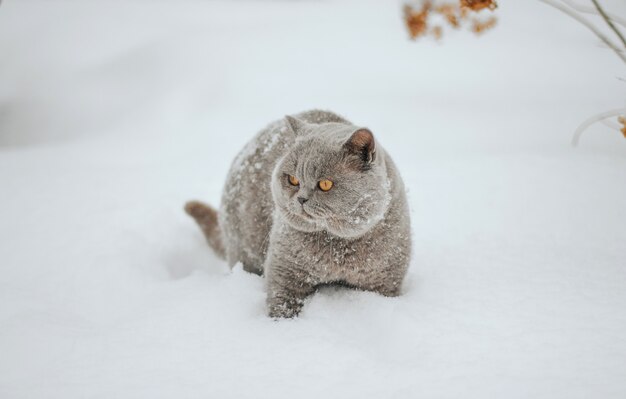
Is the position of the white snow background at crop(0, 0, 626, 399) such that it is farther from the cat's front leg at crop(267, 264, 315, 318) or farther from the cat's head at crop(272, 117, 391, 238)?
the cat's head at crop(272, 117, 391, 238)

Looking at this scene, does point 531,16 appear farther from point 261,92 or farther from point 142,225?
point 142,225

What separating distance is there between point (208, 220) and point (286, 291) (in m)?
0.92

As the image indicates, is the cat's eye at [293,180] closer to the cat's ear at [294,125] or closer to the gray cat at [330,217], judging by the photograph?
the gray cat at [330,217]

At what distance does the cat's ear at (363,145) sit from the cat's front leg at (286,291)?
0.47m

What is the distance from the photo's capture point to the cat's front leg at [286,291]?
64.1 inches

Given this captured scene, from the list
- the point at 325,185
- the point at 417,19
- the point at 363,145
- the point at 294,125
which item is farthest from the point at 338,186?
A: the point at 417,19

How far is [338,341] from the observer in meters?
1.41

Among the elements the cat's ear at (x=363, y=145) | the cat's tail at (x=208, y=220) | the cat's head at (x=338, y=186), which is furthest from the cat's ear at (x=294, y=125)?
the cat's tail at (x=208, y=220)

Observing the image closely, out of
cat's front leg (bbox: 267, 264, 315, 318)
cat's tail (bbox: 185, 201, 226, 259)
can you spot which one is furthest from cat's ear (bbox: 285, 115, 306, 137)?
cat's tail (bbox: 185, 201, 226, 259)

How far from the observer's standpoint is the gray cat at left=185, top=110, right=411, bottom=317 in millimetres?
1471

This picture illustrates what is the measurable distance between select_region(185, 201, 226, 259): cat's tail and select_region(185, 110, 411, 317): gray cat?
528mm

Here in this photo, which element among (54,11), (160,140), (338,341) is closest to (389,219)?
(338,341)

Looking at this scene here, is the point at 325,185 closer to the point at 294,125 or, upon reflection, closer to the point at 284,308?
the point at 294,125

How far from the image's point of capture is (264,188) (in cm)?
194
